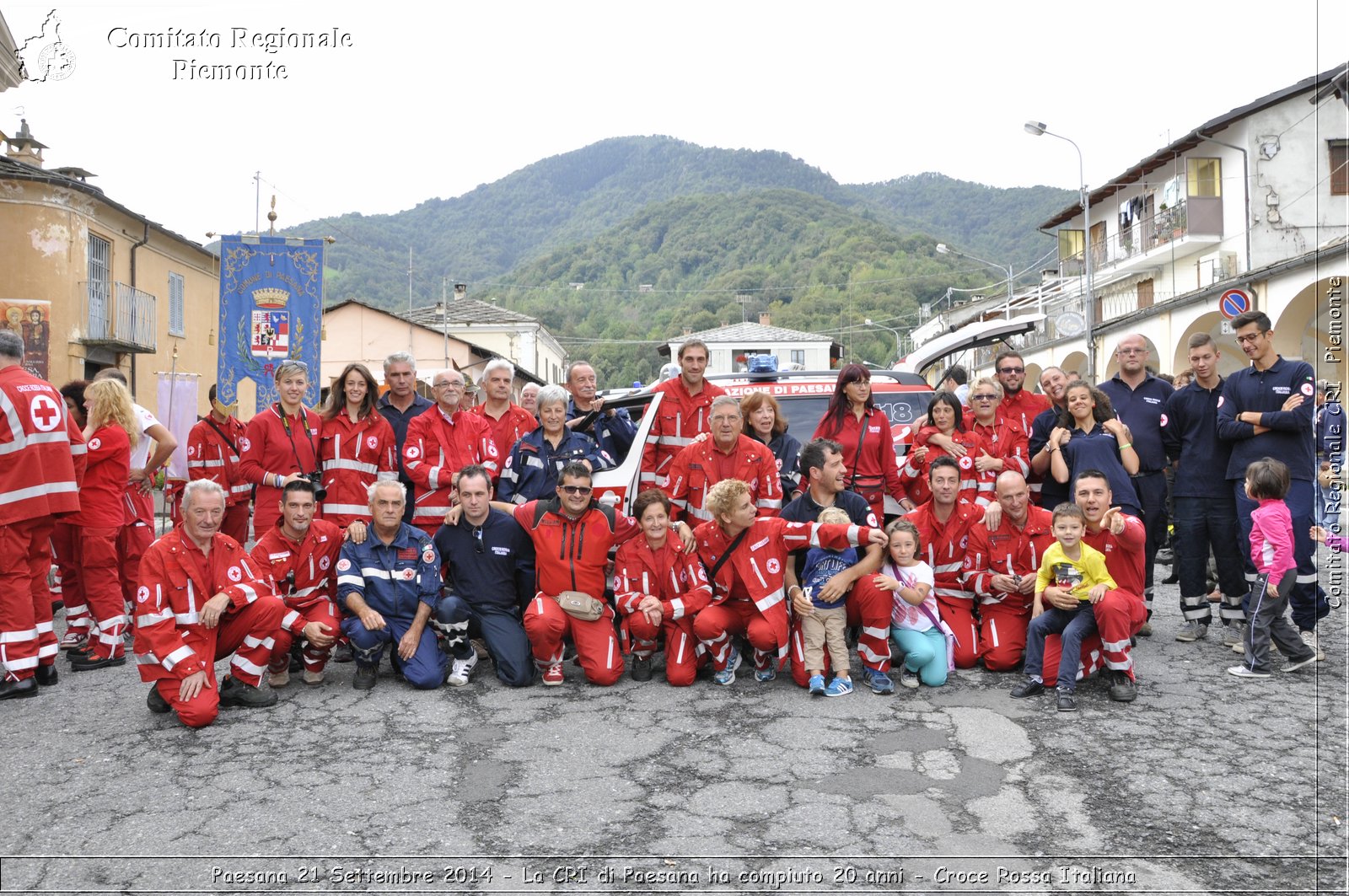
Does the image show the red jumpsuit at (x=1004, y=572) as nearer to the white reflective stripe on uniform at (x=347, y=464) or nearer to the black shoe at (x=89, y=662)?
the white reflective stripe on uniform at (x=347, y=464)

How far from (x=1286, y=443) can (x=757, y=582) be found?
3652mm

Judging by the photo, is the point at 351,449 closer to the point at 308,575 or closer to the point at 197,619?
the point at 308,575

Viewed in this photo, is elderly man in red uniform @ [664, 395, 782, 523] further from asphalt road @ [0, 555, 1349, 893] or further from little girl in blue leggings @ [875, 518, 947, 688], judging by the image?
asphalt road @ [0, 555, 1349, 893]

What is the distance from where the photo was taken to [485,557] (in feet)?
20.8

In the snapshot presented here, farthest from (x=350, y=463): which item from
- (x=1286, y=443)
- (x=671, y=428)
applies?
(x=1286, y=443)

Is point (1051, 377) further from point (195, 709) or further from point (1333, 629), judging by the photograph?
point (195, 709)

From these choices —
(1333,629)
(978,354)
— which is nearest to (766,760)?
(1333,629)

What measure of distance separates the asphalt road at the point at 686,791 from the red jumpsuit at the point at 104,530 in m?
0.57

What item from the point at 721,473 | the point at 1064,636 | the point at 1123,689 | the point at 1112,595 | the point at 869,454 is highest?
the point at 869,454

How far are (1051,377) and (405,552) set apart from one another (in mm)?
4879

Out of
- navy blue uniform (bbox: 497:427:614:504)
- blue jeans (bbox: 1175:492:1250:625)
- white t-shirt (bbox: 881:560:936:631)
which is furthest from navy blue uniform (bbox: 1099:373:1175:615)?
navy blue uniform (bbox: 497:427:614:504)

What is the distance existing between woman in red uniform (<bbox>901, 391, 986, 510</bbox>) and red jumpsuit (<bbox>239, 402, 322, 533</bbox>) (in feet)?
13.9

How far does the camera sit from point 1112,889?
11.1ft

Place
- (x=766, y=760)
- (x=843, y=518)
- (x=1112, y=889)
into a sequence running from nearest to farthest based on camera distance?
(x=1112, y=889)
(x=766, y=760)
(x=843, y=518)
